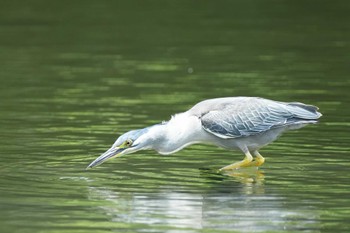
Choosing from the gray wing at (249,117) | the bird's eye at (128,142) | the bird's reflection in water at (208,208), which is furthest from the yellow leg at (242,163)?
the bird's eye at (128,142)

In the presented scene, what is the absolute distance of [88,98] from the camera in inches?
753

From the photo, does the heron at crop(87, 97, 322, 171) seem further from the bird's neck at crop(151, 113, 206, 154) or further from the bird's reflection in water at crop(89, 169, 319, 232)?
the bird's reflection in water at crop(89, 169, 319, 232)

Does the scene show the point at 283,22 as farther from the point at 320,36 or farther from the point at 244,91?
the point at 244,91

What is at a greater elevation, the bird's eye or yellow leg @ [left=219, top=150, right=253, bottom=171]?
the bird's eye

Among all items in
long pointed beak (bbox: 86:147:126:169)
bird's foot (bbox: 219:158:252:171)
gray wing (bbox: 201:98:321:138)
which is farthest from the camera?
bird's foot (bbox: 219:158:252:171)

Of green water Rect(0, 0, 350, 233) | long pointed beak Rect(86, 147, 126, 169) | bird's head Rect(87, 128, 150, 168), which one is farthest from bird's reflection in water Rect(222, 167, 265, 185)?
long pointed beak Rect(86, 147, 126, 169)

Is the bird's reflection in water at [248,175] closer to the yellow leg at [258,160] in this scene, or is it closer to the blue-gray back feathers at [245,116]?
the yellow leg at [258,160]

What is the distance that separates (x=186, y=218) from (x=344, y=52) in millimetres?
12802

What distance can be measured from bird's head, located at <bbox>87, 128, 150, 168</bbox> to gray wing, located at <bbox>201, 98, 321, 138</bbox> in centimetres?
75

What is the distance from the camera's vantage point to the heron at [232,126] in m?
13.8

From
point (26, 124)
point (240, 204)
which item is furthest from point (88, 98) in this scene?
point (240, 204)

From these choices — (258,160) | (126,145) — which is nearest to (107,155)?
(126,145)

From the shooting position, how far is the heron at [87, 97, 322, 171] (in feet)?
45.1

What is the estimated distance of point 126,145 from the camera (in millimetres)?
13391
